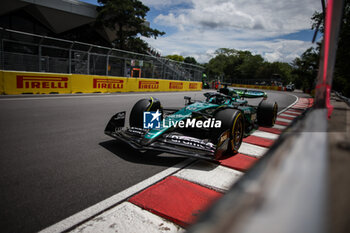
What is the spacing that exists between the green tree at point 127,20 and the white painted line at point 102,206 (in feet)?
80.6

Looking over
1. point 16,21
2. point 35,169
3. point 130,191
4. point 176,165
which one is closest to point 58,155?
point 35,169

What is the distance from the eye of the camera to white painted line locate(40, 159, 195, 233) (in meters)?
1.81

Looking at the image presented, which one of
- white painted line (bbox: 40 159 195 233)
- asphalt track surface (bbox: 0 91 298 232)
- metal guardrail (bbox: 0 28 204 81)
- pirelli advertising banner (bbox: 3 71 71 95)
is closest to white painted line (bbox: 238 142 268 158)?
asphalt track surface (bbox: 0 91 298 232)

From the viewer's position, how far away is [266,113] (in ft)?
20.3

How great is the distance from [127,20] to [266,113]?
74.7 ft

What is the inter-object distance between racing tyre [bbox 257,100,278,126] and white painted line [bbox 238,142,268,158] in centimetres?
203

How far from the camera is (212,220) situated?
14.3 inches

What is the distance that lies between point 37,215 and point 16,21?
2959cm

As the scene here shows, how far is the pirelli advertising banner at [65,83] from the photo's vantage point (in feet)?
30.7

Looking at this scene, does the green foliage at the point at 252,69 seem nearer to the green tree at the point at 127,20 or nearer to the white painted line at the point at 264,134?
the green tree at the point at 127,20

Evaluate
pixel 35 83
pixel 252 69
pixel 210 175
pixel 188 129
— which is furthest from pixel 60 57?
pixel 252 69

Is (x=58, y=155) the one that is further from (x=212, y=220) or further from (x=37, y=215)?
(x=212, y=220)

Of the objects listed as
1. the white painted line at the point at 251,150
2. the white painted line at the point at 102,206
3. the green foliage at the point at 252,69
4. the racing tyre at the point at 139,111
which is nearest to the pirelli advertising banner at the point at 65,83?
the racing tyre at the point at 139,111

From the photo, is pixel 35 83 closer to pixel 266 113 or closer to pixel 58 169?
pixel 58 169
